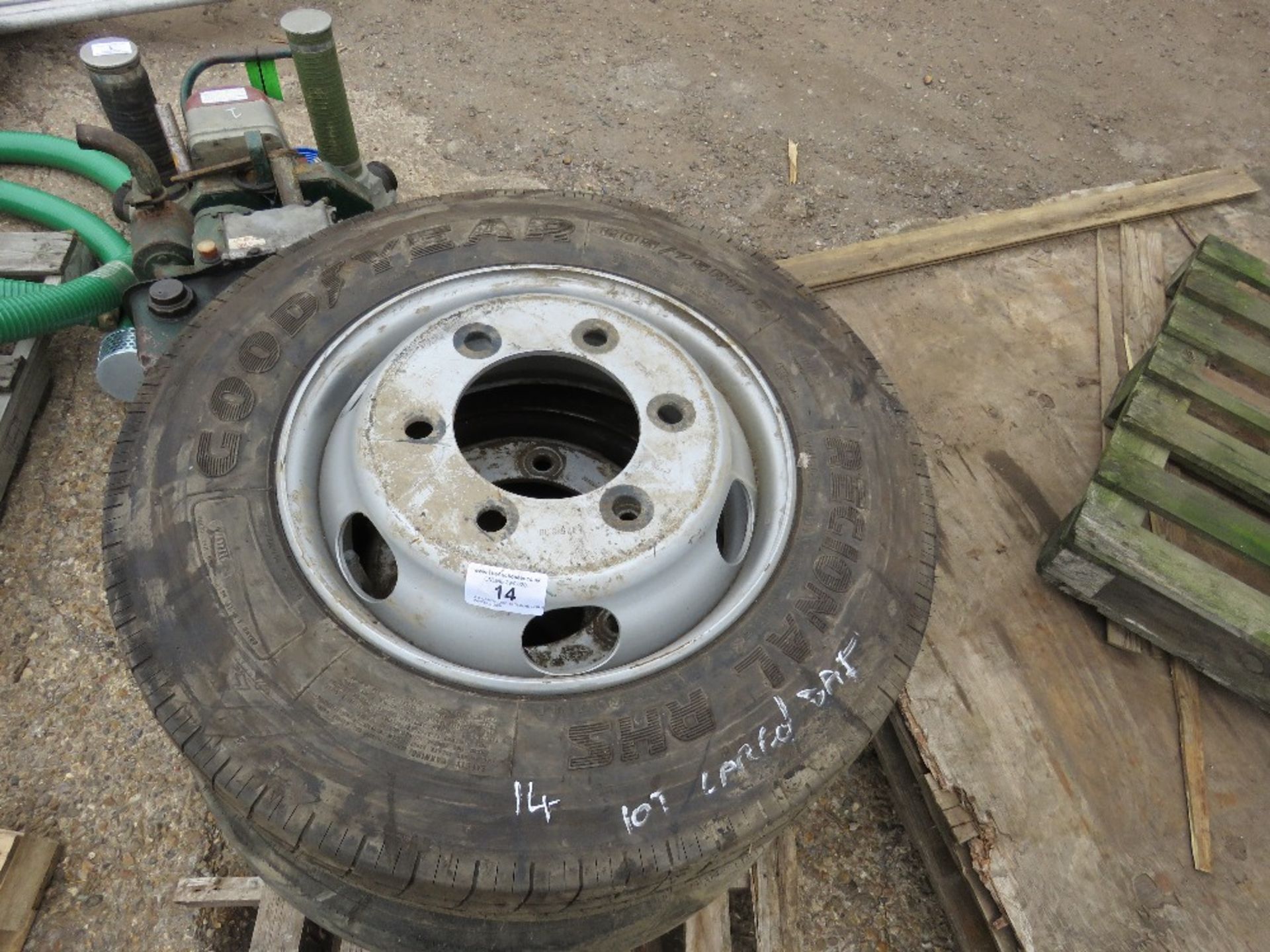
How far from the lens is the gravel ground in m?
2.48

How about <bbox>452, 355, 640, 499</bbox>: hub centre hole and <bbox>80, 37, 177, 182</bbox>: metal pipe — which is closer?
<bbox>452, 355, 640, 499</bbox>: hub centre hole

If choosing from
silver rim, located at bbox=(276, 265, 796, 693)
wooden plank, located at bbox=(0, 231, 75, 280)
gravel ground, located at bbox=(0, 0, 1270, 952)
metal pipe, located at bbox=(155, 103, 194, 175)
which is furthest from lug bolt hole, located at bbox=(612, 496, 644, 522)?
wooden plank, located at bbox=(0, 231, 75, 280)

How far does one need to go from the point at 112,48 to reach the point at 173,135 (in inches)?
12.4

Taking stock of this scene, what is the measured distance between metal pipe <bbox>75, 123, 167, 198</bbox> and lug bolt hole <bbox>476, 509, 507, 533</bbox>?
1740 millimetres

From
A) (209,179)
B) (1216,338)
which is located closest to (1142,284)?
(1216,338)

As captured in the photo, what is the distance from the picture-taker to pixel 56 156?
11.7ft

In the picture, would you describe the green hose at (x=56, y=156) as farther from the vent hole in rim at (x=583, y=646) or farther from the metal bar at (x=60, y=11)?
the vent hole in rim at (x=583, y=646)

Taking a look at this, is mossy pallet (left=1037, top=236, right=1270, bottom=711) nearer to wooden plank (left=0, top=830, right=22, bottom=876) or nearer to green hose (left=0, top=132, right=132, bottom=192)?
wooden plank (left=0, top=830, right=22, bottom=876)

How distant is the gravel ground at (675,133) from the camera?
248 centimetres

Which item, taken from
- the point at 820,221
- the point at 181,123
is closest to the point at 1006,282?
the point at 820,221

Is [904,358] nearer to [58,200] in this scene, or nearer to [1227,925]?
[1227,925]

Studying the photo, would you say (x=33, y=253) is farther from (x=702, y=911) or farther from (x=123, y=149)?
(x=702, y=911)

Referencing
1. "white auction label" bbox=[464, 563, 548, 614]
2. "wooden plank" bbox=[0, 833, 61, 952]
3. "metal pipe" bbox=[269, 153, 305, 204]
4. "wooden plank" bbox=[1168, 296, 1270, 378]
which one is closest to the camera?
"white auction label" bbox=[464, 563, 548, 614]

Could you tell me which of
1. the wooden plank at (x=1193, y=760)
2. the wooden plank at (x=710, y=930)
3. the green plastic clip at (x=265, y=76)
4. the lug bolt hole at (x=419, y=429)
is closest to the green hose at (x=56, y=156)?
the green plastic clip at (x=265, y=76)
